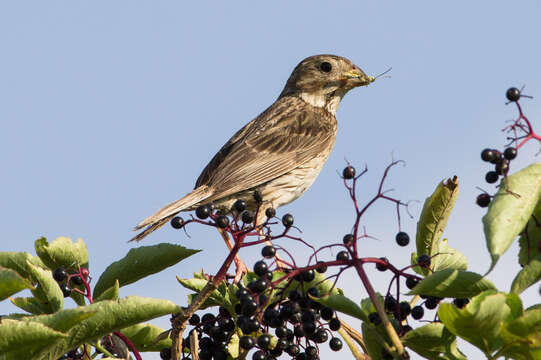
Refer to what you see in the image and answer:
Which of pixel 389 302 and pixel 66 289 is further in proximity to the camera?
pixel 66 289

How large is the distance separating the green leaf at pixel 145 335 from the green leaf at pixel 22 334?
1.30 metres

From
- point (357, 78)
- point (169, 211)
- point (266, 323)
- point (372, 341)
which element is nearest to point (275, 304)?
point (266, 323)

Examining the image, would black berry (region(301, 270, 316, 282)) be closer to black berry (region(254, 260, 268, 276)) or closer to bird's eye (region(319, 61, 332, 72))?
black berry (region(254, 260, 268, 276))

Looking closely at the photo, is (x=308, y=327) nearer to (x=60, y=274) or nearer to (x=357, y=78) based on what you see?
(x=60, y=274)

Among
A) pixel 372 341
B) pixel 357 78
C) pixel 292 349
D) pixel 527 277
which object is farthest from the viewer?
pixel 357 78

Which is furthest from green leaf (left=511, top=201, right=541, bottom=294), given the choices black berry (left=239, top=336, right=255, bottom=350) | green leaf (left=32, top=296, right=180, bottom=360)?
black berry (left=239, top=336, right=255, bottom=350)

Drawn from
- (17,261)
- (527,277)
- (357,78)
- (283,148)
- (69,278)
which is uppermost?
(357,78)

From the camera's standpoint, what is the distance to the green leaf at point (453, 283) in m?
2.59

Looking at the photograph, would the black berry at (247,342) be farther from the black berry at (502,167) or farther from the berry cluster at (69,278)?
the black berry at (502,167)

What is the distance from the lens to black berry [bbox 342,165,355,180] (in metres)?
3.54

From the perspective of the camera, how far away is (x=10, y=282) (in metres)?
2.46

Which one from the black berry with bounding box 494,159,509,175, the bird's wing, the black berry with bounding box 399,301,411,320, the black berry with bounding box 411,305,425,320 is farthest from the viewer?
the bird's wing

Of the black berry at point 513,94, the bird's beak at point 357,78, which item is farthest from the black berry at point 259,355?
the bird's beak at point 357,78

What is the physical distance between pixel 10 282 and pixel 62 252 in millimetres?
962
